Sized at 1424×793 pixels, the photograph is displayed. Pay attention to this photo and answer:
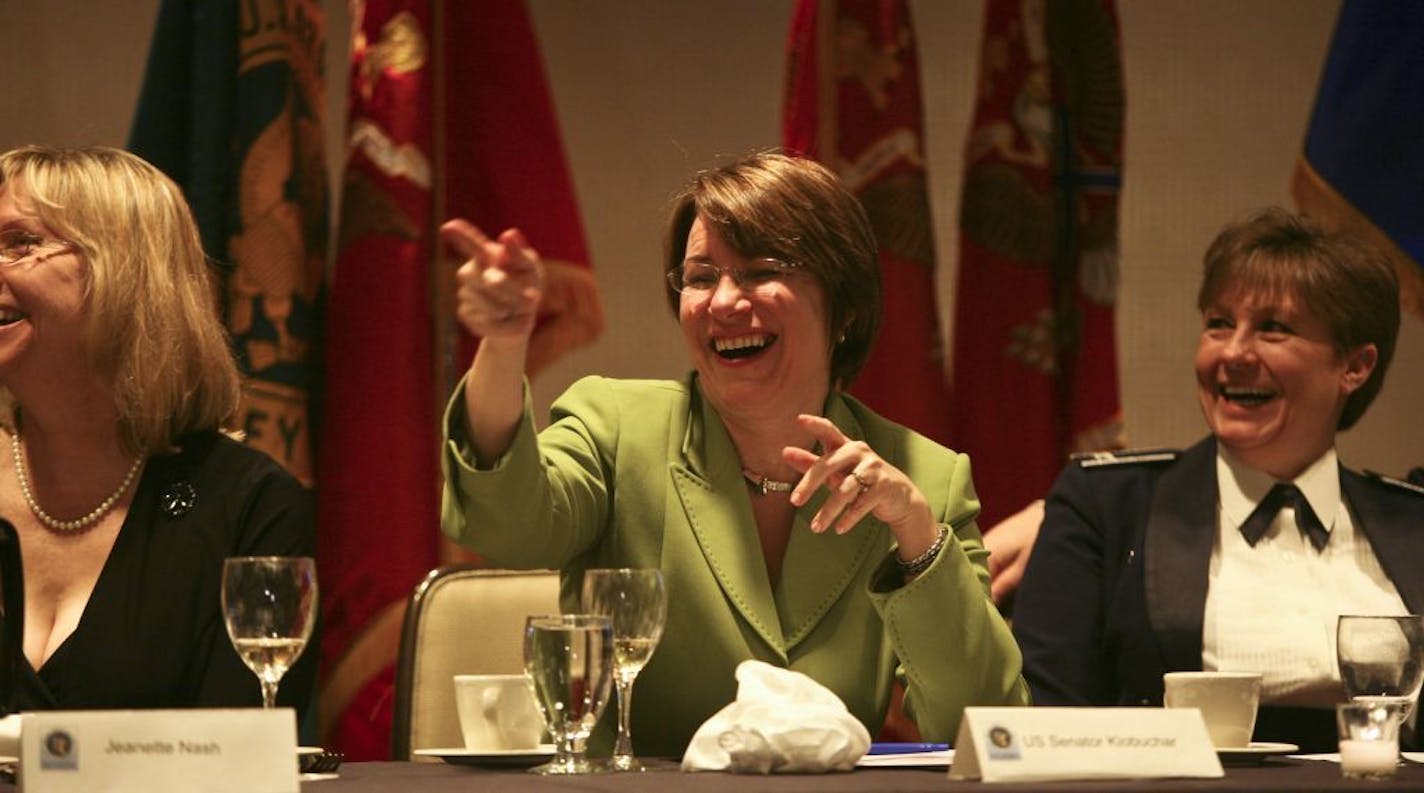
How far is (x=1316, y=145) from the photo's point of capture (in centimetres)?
348

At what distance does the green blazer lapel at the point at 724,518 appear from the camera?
7.00 feet

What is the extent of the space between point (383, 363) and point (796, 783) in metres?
1.70

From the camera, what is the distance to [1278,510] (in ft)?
9.06

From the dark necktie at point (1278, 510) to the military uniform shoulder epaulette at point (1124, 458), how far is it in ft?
0.57

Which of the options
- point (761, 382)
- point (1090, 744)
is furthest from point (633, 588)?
point (761, 382)

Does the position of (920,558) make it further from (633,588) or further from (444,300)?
(444,300)

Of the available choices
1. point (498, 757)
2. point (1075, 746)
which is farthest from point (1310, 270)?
point (498, 757)

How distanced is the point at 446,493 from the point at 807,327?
22.2 inches

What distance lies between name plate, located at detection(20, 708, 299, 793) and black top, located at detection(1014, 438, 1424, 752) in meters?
1.56

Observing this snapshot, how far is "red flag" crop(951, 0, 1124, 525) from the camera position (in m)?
3.27

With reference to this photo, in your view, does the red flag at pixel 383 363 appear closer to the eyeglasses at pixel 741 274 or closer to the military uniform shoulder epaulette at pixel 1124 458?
the eyeglasses at pixel 741 274

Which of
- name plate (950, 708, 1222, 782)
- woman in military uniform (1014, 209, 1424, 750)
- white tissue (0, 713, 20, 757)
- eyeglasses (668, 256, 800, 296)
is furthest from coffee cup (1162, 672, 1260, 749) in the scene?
white tissue (0, 713, 20, 757)

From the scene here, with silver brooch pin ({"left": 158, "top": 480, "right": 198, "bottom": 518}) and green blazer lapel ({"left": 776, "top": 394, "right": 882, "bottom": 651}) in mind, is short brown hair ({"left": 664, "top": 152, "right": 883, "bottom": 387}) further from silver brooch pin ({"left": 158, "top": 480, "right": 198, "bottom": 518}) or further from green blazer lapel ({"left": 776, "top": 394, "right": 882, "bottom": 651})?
silver brooch pin ({"left": 158, "top": 480, "right": 198, "bottom": 518})

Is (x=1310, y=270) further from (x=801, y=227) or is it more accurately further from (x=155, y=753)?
(x=155, y=753)
